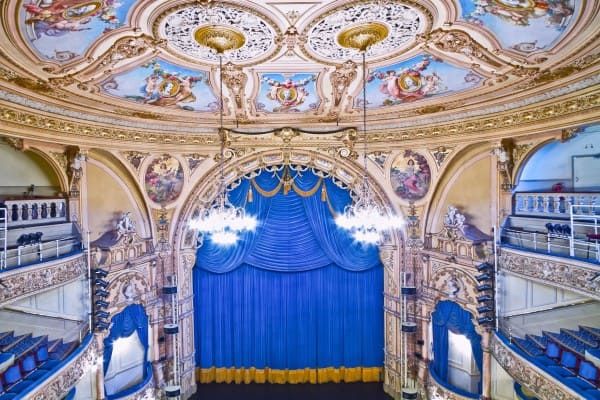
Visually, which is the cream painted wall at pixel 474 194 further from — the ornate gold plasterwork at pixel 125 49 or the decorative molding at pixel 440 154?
the ornate gold plasterwork at pixel 125 49

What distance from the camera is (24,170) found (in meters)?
9.10

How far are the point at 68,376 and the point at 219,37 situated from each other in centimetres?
676

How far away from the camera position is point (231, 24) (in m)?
5.64

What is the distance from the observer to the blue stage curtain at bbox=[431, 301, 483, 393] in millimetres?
9484

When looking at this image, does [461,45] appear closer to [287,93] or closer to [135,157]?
[287,93]

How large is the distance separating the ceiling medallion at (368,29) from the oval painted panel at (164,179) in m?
5.95

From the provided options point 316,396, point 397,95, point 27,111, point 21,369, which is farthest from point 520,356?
point 27,111

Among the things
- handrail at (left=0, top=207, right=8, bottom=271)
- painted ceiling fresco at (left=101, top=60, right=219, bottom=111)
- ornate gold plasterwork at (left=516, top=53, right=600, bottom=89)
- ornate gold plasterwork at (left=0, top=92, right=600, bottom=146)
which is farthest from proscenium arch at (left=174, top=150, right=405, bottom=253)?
ornate gold plasterwork at (left=516, top=53, right=600, bottom=89)

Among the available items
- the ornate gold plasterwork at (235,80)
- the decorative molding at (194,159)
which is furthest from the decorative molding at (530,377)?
the decorative molding at (194,159)

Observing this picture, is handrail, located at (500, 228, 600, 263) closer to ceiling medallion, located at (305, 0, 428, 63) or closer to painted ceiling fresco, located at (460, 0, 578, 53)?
painted ceiling fresco, located at (460, 0, 578, 53)

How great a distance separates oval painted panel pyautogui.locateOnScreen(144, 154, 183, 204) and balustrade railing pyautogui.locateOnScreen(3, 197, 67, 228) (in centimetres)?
227

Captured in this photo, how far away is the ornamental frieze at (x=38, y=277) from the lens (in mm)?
6566

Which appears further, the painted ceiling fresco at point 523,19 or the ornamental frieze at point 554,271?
the ornamental frieze at point 554,271

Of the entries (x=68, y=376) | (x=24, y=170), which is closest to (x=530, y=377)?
(x=68, y=376)
